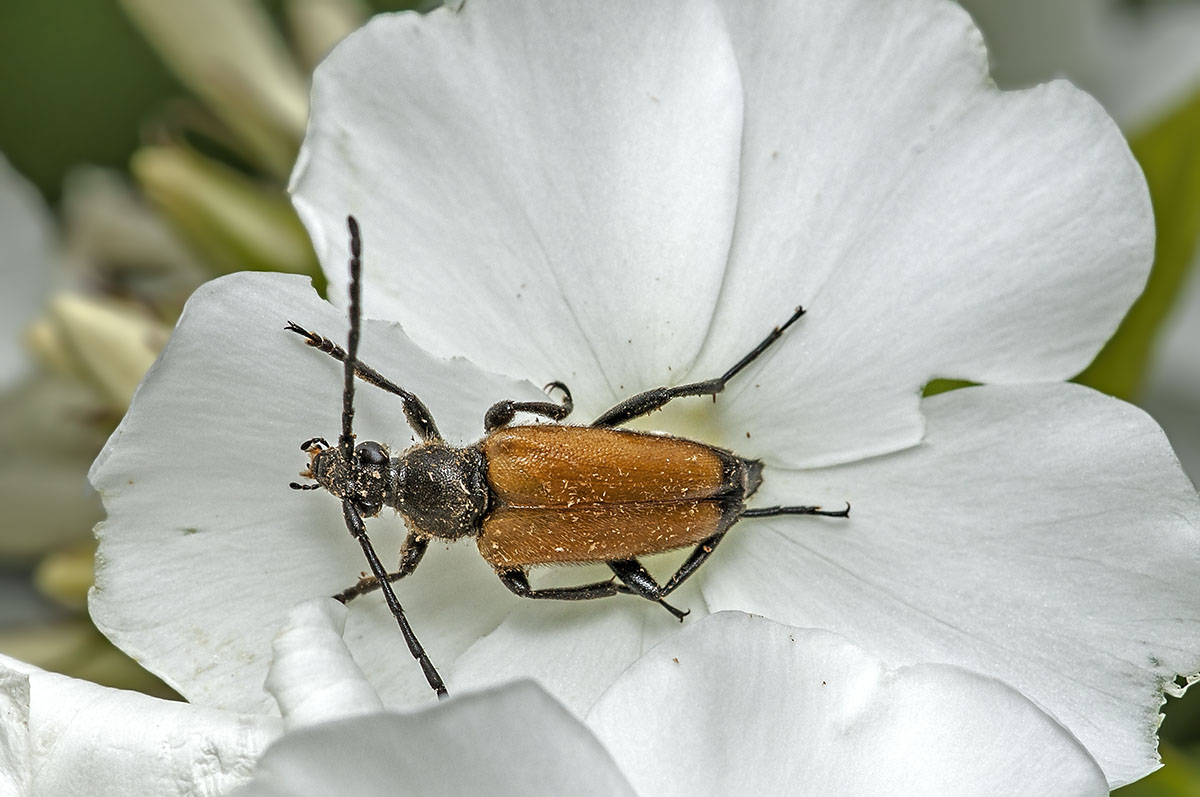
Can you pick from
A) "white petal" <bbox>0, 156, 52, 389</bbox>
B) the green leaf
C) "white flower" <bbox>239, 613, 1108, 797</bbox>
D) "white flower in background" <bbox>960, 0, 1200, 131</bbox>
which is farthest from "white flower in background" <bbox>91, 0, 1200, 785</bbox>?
"white flower in background" <bbox>960, 0, 1200, 131</bbox>

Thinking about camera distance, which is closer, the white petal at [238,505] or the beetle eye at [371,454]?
the white petal at [238,505]

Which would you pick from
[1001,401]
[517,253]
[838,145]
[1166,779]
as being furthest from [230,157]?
[1166,779]

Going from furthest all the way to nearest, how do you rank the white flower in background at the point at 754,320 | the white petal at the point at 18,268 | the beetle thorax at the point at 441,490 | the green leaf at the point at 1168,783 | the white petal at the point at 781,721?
1. the white petal at the point at 18,268
2. the green leaf at the point at 1168,783
3. the beetle thorax at the point at 441,490
4. the white flower in background at the point at 754,320
5. the white petal at the point at 781,721

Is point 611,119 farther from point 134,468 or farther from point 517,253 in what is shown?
point 134,468

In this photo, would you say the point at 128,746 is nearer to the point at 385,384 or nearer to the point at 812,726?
the point at 385,384

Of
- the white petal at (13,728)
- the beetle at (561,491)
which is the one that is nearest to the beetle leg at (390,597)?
the beetle at (561,491)

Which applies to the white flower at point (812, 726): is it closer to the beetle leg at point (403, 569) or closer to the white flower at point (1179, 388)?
the beetle leg at point (403, 569)
